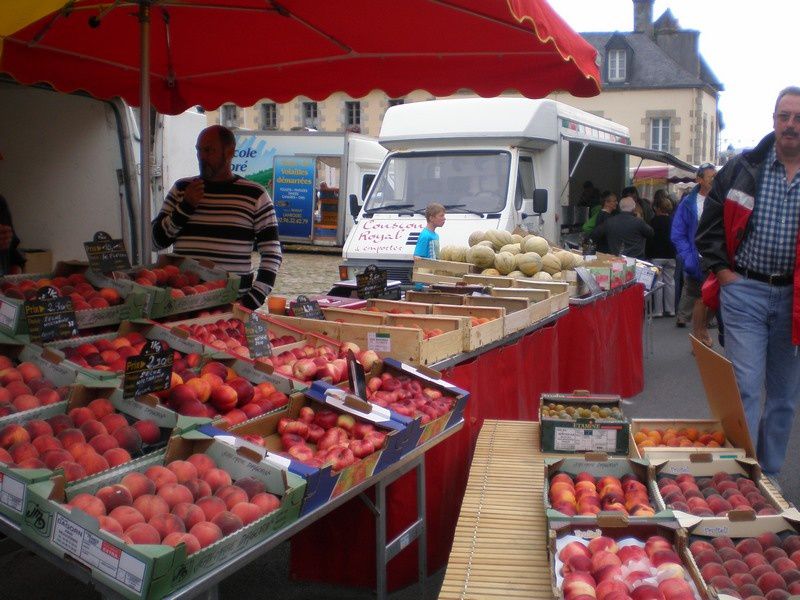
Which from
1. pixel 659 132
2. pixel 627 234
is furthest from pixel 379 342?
pixel 659 132

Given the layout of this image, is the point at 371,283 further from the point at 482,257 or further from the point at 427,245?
the point at 427,245

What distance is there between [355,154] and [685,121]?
1259 inches

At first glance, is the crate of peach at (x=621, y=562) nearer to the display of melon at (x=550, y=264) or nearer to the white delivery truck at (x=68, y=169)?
the display of melon at (x=550, y=264)

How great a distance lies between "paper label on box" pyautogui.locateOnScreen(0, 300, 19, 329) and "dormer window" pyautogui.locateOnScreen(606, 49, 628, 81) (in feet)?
169

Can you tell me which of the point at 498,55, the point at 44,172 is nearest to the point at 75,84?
the point at 44,172

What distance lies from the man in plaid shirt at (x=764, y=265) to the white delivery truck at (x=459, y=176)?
5.38 meters

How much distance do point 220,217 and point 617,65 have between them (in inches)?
1970

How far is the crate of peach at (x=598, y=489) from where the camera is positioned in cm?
284

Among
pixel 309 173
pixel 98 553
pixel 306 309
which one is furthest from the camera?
pixel 309 173

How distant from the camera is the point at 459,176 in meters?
10.7

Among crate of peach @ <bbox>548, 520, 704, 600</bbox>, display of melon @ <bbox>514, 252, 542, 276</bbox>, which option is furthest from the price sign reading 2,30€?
display of melon @ <bbox>514, 252, 542, 276</bbox>

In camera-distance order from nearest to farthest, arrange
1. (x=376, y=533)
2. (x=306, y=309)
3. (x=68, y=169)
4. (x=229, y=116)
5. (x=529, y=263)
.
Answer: (x=376, y=533) → (x=306, y=309) → (x=529, y=263) → (x=68, y=169) → (x=229, y=116)

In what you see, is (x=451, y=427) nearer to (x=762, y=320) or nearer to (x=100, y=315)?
(x=100, y=315)

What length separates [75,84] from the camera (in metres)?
6.21
